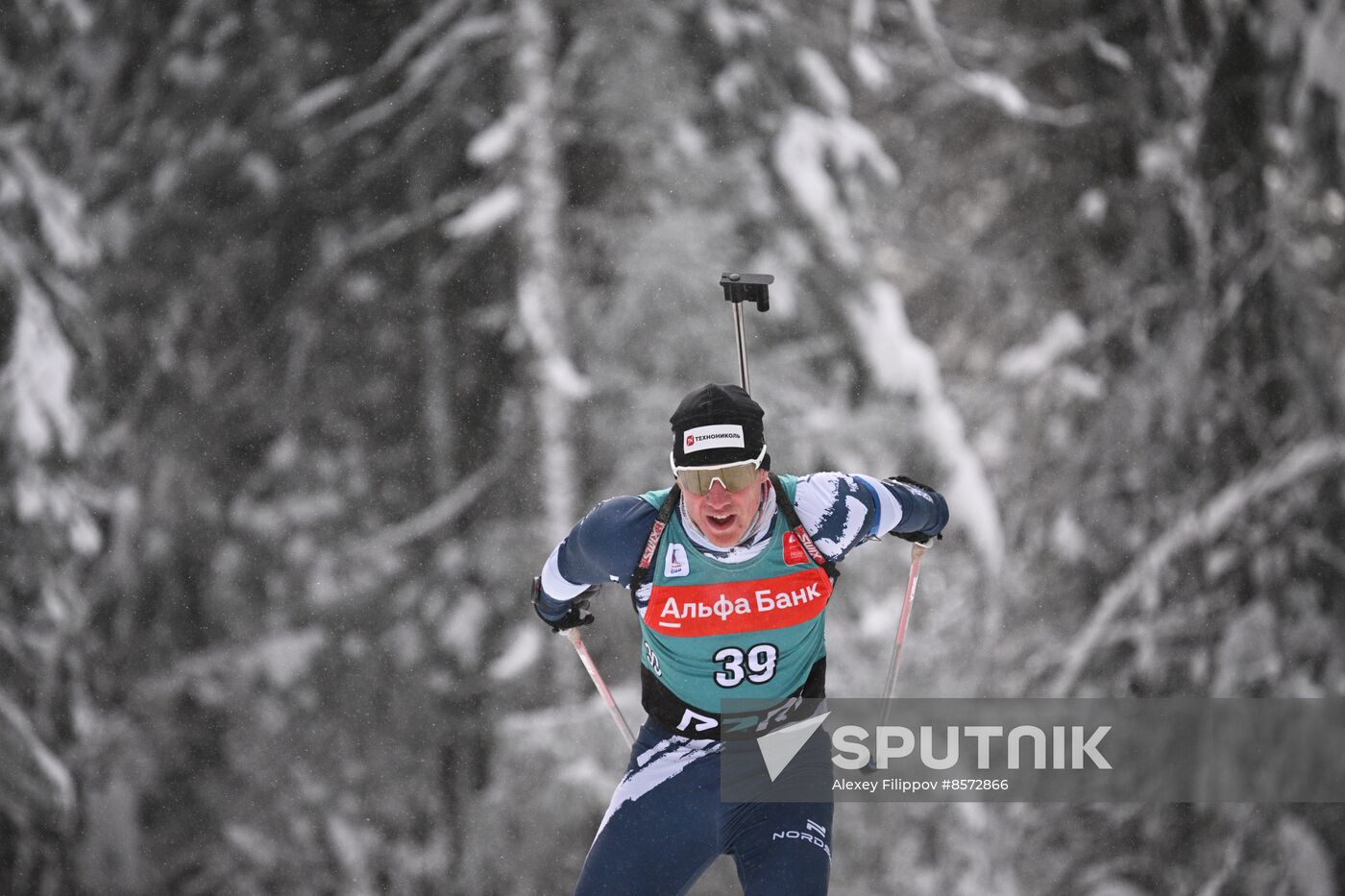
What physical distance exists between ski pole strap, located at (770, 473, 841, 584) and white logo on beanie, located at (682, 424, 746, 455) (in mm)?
226

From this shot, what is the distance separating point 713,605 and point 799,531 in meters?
0.28

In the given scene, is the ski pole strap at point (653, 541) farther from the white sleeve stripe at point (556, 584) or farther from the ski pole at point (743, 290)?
the ski pole at point (743, 290)

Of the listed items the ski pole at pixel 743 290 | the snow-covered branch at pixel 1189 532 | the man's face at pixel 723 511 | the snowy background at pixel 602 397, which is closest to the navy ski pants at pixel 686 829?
the man's face at pixel 723 511

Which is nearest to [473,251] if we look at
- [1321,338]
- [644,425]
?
[644,425]

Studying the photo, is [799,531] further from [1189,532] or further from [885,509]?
[1189,532]

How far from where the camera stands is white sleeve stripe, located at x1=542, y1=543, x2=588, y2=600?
128 inches

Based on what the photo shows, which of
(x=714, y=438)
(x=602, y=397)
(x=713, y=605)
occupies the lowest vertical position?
(x=713, y=605)

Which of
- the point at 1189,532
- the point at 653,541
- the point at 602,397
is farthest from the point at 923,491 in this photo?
the point at 1189,532

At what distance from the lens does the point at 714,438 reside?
291 cm

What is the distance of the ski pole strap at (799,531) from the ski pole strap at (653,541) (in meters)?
0.25

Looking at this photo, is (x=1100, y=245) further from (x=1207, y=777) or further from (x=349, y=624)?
(x=349, y=624)

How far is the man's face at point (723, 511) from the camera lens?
9.55 ft

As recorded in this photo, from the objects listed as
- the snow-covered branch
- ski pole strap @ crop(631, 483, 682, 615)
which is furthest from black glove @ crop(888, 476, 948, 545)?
the snow-covered branch

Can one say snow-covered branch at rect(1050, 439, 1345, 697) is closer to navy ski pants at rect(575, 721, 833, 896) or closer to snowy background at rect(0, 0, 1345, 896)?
snowy background at rect(0, 0, 1345, 896)
